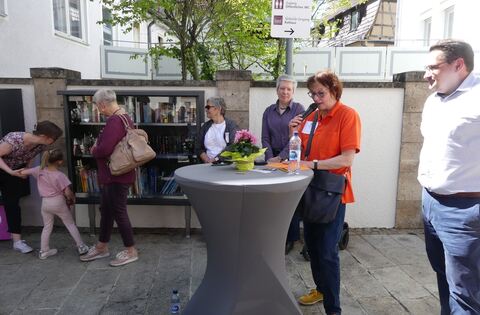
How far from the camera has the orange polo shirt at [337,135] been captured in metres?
2.47

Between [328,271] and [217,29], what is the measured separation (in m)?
5.36

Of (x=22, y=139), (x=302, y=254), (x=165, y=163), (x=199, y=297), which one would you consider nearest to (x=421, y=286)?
(x=302, y=254)

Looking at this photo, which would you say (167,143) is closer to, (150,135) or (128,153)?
(150,135)

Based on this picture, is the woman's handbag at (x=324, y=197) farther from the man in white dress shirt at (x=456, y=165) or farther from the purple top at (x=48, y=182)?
the purple top at (x=48, y=182)

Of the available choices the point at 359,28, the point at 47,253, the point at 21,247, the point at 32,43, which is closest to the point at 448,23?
the point at 359,28

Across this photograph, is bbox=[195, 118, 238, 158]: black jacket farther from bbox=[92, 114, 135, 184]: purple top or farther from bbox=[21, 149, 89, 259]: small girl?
bbox=[21, 149, 89, 259]: small girl

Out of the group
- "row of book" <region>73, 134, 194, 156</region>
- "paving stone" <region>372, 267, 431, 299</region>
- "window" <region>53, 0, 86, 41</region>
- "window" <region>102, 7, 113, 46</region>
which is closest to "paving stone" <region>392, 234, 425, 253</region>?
"paving stone" <region>372, 267, 431, 299</region>

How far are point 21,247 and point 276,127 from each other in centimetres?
304

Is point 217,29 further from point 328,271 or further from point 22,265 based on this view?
point 328,271

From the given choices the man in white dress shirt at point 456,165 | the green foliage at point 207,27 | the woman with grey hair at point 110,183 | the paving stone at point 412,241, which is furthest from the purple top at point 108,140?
the paving stone at point 412,241

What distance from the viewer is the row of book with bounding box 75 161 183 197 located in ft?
14.8

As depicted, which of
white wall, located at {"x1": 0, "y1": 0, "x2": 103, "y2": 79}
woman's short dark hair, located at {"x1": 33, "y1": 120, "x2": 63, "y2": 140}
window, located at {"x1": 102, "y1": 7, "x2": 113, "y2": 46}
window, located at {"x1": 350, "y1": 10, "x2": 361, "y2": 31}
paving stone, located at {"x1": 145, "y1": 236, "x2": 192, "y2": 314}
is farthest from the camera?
window, located at {"x1": 350, "y1": 10, "x2": 361, "y2": 31}

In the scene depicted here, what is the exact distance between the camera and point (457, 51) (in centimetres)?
204

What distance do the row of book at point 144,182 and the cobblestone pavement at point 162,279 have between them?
578 mm
